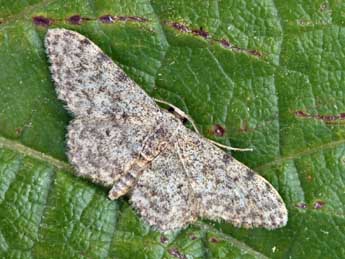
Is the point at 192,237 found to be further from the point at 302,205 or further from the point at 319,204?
the point at 319,204

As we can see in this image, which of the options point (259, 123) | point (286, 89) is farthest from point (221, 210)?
point (286, 89)

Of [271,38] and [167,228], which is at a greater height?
[271,38]

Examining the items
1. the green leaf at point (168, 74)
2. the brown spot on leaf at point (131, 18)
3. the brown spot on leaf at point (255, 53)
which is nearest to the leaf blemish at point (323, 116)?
the green leaf at point (168, 74)

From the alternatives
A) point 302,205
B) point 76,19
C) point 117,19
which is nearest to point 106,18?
point 117,19

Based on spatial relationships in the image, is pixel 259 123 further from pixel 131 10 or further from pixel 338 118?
pixel 131 10

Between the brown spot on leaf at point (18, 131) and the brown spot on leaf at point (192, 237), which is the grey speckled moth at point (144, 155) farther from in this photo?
the brown spot on leaf at point (18, 131)

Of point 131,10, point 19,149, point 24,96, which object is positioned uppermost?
point 131,10

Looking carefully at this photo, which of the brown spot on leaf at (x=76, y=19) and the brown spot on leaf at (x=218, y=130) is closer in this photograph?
the brown spot on leaf at (x=76, y=19)
